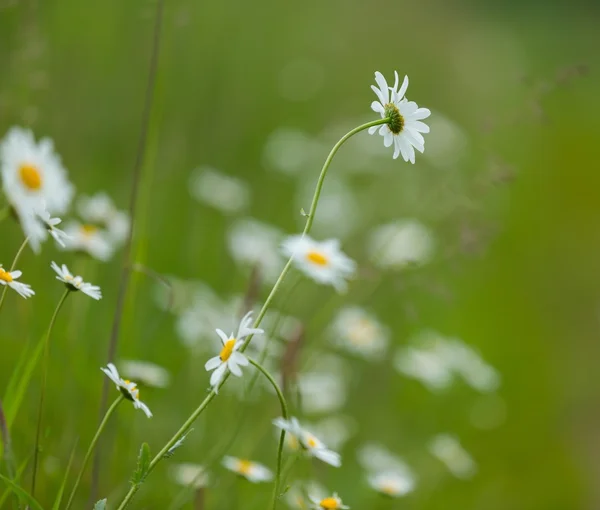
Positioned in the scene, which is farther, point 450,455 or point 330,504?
point 450,455

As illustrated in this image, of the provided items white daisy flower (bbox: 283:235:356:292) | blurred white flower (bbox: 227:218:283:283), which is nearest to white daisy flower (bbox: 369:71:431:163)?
white daisy flower (bbox: 283:235:356:292)

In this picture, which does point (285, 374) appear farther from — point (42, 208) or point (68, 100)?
point (68, 100)

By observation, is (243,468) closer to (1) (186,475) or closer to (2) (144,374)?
(1) (186,475)

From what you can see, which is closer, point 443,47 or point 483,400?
point 483,400

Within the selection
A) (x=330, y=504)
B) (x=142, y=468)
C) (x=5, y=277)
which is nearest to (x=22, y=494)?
(x=142, y=468)

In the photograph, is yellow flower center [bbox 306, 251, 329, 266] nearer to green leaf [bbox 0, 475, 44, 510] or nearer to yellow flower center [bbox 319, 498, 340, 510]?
yellow flower center [bbox 319, 498, 340, 510]

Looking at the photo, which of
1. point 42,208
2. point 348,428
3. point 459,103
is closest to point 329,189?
point 348,428
